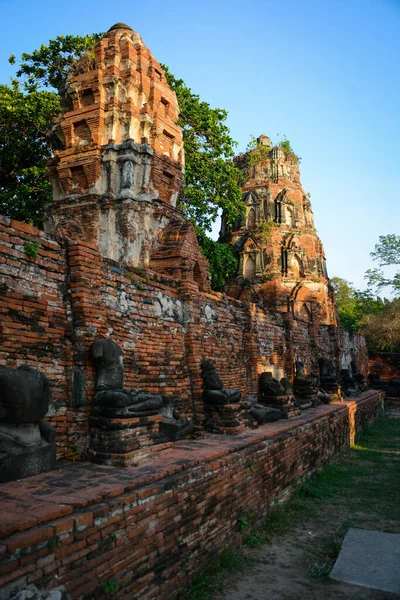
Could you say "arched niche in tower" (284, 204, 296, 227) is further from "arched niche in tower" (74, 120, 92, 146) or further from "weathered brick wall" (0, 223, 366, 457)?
"weathered brick wall" (0, 223, 366, 457)

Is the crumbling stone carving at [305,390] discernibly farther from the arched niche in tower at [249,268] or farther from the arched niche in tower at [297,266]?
the arched niche in tower at [249,268]

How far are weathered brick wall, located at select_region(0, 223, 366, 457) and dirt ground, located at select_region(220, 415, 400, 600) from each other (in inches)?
86.5

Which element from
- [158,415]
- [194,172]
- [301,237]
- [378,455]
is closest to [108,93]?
[194,172]

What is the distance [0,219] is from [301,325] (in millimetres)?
12331

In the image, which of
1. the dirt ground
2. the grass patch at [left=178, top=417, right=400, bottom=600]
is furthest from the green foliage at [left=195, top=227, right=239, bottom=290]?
the dirt ground

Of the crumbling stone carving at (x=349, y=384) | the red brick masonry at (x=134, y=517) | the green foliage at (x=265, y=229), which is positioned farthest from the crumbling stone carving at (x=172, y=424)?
the green foliage at (x=265, y=229)

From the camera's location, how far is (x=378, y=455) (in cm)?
1113

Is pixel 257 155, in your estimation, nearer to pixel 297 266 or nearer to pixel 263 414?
pixel 297 266

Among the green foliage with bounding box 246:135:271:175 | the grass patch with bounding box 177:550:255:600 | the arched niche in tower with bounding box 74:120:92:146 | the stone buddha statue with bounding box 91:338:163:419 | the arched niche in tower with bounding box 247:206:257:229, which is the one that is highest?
the green foliage with bounding box 246:135:271:175

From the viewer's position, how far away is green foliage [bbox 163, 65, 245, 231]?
53.6 feet

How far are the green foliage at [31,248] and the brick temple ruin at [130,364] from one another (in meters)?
0.03

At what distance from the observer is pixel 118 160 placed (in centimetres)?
1001

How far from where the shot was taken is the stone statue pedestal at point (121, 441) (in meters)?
4.67

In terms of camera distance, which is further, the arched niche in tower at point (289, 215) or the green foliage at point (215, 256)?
the arched niche in tower at point (289, 215)
